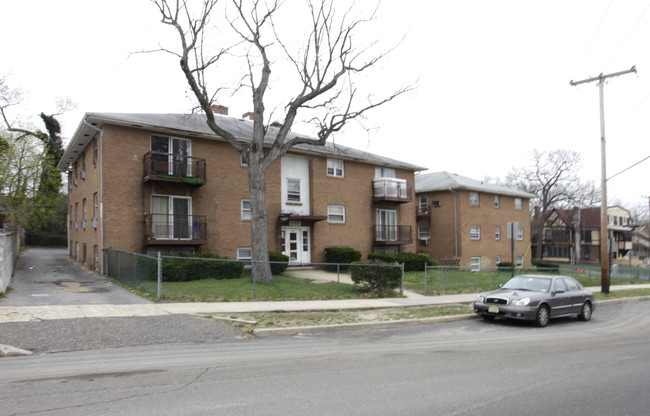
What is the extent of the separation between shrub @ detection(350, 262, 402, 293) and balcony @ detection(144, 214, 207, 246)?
808 centimetres

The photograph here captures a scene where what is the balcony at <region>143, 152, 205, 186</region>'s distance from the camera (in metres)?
19.6

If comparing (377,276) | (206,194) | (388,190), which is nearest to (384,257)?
(388,190)

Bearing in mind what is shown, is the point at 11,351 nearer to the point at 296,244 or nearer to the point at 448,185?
the point at 296,244

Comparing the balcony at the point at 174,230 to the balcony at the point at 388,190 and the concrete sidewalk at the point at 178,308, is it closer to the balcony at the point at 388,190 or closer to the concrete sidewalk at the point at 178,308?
the concrete sidewalk at the point at 178,308

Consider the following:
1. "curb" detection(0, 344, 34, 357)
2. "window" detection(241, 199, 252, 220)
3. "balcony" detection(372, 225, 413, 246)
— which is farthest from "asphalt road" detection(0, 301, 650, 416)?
"balcony" detection(372, 225, 413, 246)

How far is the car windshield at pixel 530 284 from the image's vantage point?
12440 mm

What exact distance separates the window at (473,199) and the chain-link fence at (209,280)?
2090 cm

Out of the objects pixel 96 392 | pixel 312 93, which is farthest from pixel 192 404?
pixel 312 93

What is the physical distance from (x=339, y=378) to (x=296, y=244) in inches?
761

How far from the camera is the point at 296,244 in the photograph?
2542 centimetres

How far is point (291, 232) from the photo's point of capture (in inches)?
994

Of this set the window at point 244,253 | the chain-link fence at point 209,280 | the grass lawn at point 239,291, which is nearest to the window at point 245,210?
the window at point 244,253

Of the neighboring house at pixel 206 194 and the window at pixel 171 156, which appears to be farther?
the window at pixel 171 156

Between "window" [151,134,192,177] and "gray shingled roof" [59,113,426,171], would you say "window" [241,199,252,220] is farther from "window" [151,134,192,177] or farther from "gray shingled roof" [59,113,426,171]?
"window" [151,134,192,177]
